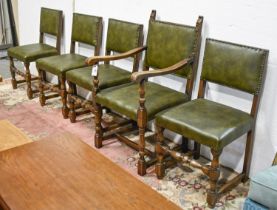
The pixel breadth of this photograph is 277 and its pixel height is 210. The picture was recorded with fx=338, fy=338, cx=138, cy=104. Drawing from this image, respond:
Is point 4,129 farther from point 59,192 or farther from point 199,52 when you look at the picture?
point 199,52

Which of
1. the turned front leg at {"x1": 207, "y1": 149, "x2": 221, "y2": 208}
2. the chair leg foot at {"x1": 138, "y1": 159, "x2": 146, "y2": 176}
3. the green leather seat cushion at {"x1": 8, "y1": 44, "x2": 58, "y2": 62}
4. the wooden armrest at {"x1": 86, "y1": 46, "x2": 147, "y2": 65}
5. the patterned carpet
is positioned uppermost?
the wooden armrest at {"x1": 86, "y1": 46, "x2": 147, "y2": 65}

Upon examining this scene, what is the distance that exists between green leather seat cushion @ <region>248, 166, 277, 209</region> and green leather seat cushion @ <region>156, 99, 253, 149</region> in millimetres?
291

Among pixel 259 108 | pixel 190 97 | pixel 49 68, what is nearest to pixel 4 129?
pixel 49 68

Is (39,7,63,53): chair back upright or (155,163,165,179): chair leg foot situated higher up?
(39,7,63,53): chair back upright

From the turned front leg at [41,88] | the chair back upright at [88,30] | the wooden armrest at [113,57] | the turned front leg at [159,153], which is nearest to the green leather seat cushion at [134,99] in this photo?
the turned front leg at [159,153]

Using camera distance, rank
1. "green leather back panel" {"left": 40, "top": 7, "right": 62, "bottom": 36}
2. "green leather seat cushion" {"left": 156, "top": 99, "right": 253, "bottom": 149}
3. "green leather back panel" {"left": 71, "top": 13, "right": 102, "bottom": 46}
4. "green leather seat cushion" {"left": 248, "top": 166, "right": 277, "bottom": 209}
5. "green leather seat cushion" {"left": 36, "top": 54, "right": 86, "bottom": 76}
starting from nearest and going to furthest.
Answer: "green leather seat cushion" {"left": 248, "top": 166, "right": 277, "bottom": 209}, "green leather seat cushion" {"left": 156, "top": 99, "right": 253, "bottom": 149}, "green leather seat cushion" {"left": 36, "top": 54, "right": 86, "bottom": 76}, "green leather back panel" {"left": 71, "top": 13, "right": 102, "bottom": 46}, "green leather back panel" {"left": 40, "top": 7, "right": 62, "bottom": 36}

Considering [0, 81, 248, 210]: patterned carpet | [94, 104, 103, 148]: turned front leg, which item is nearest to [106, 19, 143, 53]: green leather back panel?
[94, 104, 103, 148]: turned front leg

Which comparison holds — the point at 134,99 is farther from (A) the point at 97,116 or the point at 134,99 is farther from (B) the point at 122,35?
(B) the point at 122,35

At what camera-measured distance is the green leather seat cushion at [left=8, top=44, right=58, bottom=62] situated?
321 centimetres

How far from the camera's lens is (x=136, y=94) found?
2238 mm

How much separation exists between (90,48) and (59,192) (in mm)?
2034

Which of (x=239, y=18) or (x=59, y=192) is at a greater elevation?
(x=239, y=18)

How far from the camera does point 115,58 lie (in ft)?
7.93

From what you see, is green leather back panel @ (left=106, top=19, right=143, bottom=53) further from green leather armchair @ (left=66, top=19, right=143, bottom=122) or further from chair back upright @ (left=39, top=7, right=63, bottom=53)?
chair back upright @ (left=39, top=7, right=63, bottom=53)
